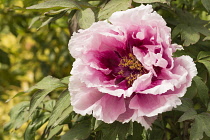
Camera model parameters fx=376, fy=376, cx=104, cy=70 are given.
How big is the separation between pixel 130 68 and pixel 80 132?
23 cm

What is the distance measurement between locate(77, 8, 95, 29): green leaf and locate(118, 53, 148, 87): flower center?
116 millimetres

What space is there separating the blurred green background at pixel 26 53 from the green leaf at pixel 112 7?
65cm

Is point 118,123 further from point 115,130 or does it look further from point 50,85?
point 50,85

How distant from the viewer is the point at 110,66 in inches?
34.7

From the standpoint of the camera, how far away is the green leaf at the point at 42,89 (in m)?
0.94

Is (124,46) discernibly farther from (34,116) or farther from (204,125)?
(34,116)

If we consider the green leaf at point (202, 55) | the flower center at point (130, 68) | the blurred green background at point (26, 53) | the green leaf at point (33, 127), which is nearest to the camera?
the flower center at point (130, 68)

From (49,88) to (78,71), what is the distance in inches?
8.1

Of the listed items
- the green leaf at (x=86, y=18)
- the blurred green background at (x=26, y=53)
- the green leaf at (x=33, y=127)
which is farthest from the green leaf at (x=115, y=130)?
the blurred green background at (x=26, y=53)

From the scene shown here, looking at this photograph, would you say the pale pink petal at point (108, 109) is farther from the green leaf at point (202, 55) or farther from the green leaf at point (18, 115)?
the green leaf at point (18, 115)

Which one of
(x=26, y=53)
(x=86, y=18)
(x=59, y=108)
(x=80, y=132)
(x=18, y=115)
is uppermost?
(x=86, y=18)

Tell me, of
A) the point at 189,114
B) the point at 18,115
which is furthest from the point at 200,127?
the point at 18,115

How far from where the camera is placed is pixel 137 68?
0.85 metres

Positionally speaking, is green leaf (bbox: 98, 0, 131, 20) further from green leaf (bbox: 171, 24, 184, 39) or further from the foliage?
green leaf (bbox: 171, 24, 184, 39)
